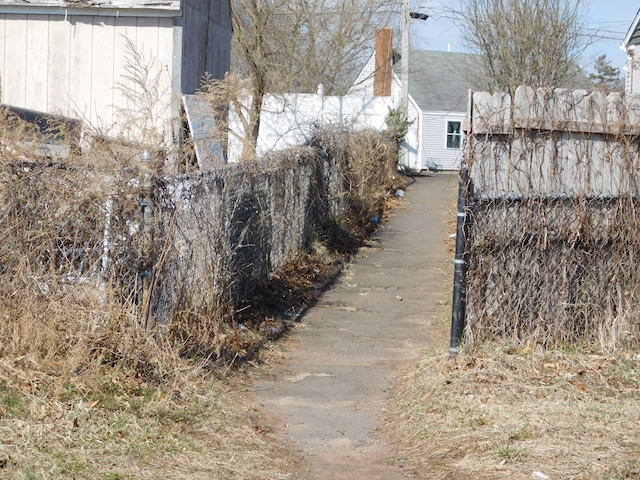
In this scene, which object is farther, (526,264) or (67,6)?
(67,6)

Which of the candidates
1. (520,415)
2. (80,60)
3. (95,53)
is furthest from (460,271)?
(80,60)

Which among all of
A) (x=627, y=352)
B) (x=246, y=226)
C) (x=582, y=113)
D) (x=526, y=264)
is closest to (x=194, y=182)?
(x=246, y=226)

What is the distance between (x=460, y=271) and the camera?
7.29 m

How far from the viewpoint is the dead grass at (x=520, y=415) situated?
5.22 m

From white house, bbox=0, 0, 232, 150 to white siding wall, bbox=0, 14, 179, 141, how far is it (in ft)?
0.05

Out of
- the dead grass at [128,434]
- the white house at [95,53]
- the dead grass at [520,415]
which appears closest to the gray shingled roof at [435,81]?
the white house at [95,53]

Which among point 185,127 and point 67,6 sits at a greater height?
point 67,6

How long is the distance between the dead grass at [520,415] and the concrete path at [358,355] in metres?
0.31

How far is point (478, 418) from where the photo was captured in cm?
602

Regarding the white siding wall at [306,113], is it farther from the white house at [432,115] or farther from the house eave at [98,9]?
the house eave at [98,9]

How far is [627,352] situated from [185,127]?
26.2ft

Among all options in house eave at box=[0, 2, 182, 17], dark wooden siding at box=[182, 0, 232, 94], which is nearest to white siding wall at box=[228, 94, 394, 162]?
dark wooden siding at box=[182, 0, 232, 94]

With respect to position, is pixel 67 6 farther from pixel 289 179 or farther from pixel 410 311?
pixel 410 311

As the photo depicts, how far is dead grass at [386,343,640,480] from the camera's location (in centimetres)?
522
